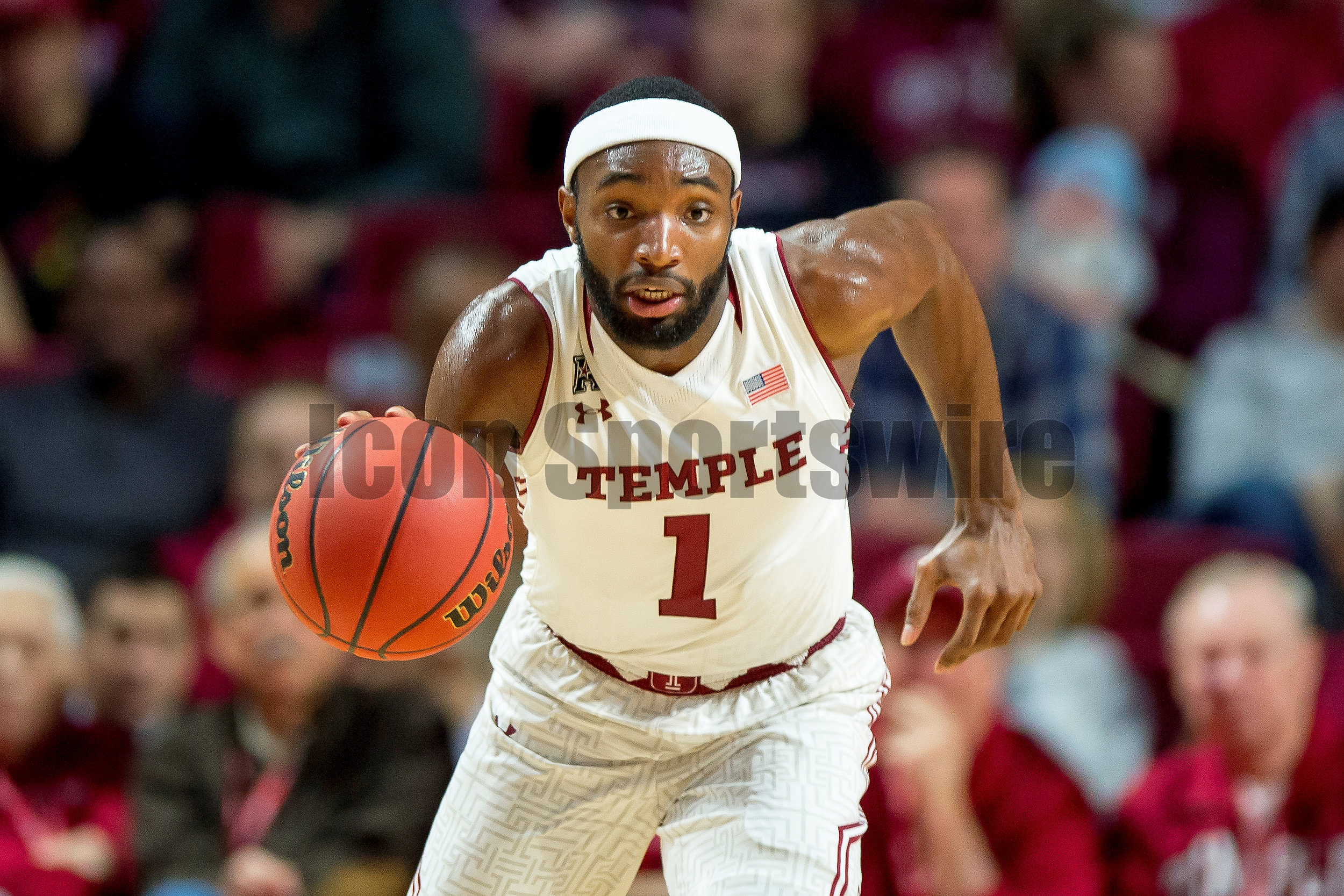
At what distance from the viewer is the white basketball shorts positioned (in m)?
3.66

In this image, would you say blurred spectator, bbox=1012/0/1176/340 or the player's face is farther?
blurred spectator, bbox=1012/0/1176/340

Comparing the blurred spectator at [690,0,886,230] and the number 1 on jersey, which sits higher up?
the blurred spectator at [690,0,886,230]

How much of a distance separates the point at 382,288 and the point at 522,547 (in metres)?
3.59

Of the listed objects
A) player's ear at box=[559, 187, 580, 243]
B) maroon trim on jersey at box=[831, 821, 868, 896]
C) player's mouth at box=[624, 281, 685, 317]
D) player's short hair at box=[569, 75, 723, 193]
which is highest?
player's short hair at box=[569, 75, 723, 193]

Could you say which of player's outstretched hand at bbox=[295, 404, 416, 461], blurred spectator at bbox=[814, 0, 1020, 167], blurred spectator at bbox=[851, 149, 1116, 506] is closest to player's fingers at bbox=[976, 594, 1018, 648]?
player's outstretched hand at bbox=[295, 404, 416, 461]

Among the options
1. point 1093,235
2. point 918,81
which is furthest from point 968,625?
point 918,81

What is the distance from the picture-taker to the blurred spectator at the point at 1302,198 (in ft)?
24.6

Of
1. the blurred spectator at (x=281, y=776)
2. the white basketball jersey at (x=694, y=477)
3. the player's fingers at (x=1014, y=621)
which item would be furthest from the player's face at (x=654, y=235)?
the blurred spectator at (x=281, y=776)

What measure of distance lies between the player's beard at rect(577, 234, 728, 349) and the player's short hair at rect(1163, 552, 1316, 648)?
2836 mm

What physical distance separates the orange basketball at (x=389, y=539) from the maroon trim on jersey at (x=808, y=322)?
2.78ft

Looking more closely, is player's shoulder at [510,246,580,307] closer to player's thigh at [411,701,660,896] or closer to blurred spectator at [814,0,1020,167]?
player's thigh at [411,701,660,896]

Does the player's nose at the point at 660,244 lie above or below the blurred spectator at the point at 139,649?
above

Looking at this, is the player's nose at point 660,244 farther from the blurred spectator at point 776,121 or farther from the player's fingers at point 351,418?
the blurred spectator at point 776,121

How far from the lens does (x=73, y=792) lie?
19.1ft
